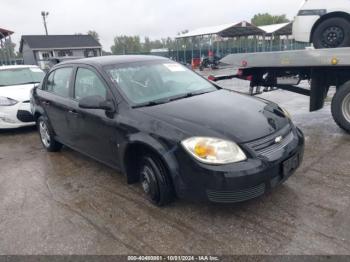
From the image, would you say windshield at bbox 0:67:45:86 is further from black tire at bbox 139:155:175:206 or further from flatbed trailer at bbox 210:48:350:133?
black tire at bbox 139:155:175:206

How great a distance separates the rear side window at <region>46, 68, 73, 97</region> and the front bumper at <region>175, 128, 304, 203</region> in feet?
8.00

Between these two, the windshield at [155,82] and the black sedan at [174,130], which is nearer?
the black sedan at [174,130]

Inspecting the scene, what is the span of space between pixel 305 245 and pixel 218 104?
1.59 metres

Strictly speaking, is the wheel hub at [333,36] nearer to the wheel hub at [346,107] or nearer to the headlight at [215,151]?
the wheel hub at [346,107]

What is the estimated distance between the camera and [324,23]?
22.8 feet

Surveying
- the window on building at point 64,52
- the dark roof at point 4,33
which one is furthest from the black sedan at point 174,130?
the window on building at point 64,52

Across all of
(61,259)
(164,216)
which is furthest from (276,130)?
(61,259)

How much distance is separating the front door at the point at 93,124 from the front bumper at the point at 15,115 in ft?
9.34

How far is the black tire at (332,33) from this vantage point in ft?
22.0

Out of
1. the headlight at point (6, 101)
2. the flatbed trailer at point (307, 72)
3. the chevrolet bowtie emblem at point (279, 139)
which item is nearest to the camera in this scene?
the chevrolet bowtie emblem at point (279, 139)

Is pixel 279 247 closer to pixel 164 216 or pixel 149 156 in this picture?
pixel 164 216

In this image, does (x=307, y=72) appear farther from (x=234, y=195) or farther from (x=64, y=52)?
(x=64, y=52)

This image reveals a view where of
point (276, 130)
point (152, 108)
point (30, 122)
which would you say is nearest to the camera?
point (276, 130)

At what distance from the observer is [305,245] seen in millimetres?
2674
